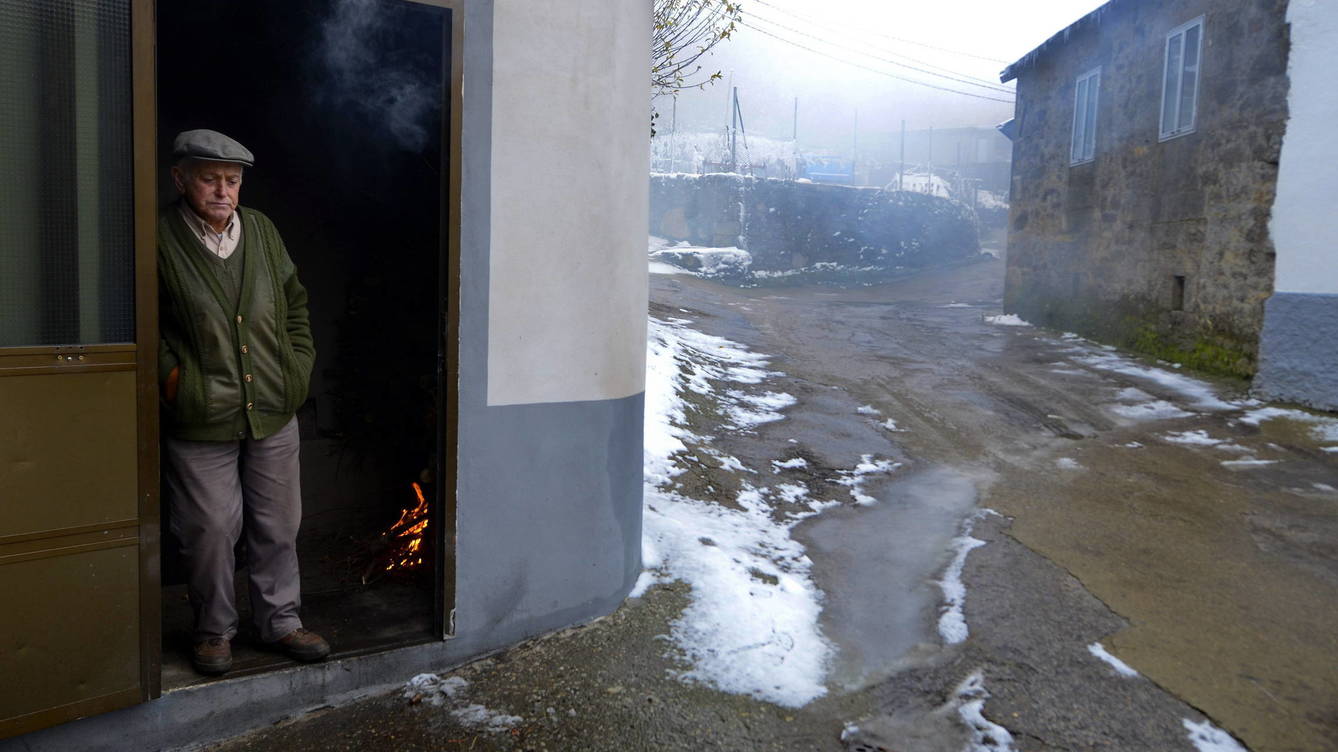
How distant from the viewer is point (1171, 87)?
35.3 feet

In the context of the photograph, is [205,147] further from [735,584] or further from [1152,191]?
[1152,191]

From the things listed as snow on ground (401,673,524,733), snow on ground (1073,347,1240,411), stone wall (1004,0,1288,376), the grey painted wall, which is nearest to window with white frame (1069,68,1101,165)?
stone wall (1004,0,1288,376)

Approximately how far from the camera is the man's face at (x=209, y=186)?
2.80 meters

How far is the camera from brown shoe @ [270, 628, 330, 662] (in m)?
3.06

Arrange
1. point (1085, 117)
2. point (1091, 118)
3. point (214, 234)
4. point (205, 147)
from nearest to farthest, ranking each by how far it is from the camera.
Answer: point (205, 147) → point (214, 234) → point (1091, 118) → point (1085, 117)

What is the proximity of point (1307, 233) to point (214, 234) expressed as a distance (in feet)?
29.0

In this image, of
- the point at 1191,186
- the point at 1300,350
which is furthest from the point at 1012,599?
the point at 1191,186

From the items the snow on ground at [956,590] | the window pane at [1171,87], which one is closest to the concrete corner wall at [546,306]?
the snow on ground at [956,590]

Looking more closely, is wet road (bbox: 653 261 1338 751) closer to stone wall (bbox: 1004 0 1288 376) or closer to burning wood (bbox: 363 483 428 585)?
stone wall (bbox: 1004 0 1288 376)

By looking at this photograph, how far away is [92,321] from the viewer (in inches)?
100

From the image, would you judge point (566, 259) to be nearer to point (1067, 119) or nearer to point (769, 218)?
point (1067, 119)

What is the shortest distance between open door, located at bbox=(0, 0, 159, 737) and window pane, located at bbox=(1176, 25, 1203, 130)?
35.2 feet

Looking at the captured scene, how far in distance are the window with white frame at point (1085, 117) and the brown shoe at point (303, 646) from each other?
12.5 m

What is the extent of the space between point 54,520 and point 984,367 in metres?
9.26
